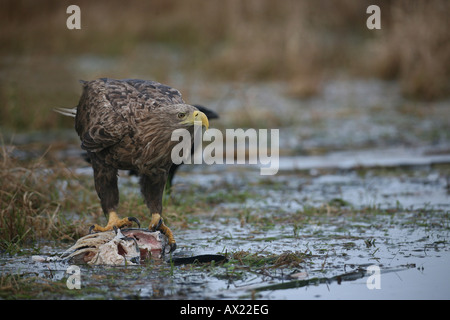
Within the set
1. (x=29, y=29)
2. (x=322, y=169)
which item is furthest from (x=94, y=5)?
(x=322, y=169)

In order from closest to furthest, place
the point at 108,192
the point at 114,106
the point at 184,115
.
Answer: the point at 184,115
the point at 114,106
the point at 108,192

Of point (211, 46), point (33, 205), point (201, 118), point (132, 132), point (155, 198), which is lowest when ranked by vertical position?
point (33, 205)

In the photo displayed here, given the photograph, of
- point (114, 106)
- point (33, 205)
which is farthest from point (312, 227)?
point (33, 205)

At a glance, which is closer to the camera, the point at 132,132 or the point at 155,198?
the point at 132,132

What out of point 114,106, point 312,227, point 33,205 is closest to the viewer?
point 114,106

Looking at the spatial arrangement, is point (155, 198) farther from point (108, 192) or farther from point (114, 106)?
point (114, 106)

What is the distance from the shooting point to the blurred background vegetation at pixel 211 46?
1230 cm

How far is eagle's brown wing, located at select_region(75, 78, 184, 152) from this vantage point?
5.09m

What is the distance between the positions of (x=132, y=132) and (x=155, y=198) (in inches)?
24.9

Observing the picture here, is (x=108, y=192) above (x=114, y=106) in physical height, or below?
below

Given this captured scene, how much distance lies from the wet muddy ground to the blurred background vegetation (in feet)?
6.53

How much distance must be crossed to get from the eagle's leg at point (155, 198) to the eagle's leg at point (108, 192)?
0.17 metres

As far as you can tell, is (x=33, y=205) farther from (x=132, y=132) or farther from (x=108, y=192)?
(x=132, y=132)

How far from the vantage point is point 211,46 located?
16750 millimetres
